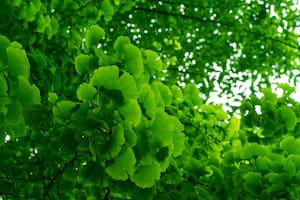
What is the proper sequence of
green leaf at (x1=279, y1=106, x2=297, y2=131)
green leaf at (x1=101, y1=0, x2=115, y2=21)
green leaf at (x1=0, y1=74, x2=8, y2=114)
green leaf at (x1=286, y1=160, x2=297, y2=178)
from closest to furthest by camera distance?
green leaf at (x1=0, y1=74, x2=8, y2=114) → green leaf at (x1=286, y1=160, x2=297, y2=178) → green leaf at (x1=279, y1=106, x2=297, y2=131) → green leaf at (x1=101, y1=0, x2=115, y2=21)

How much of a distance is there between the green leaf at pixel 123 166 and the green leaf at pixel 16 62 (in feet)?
1.31

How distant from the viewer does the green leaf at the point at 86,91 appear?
1.57m

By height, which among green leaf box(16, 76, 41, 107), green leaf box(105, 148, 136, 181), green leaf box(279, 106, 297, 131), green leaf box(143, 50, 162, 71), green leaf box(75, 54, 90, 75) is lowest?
green leaf box(105, 148, 136, 181)

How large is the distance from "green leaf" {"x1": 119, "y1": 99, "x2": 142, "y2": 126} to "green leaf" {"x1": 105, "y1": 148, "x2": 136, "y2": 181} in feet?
0.32

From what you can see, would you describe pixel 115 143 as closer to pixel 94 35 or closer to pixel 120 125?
pixel 120 125

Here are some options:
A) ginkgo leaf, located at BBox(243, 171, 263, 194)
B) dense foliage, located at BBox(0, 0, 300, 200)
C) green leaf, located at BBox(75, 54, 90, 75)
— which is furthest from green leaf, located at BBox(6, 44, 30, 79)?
ginkgo leaf, located at BBox(243, 171, 263, 194)

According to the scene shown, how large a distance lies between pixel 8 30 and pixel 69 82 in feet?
1.82

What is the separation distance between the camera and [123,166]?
160cm

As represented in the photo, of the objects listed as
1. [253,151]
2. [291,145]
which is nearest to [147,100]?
[253,151]

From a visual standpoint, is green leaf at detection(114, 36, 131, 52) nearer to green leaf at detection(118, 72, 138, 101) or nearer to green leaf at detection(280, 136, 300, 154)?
green leaf at detection(118, 72, 138, 101)

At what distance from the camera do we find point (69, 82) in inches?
133

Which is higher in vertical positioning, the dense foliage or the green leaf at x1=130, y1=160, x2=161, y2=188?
the dense foliage

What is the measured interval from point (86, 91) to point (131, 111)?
0.16 metres

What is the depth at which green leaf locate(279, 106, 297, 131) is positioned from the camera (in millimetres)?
2287
